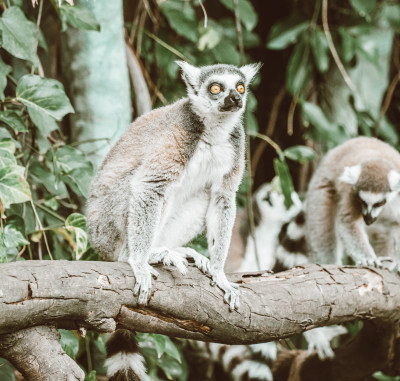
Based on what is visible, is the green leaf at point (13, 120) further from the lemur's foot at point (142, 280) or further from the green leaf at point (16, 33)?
the lemur's foot at point (142, 280)

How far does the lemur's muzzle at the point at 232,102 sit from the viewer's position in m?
3.11

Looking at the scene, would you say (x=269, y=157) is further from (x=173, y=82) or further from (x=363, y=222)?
(x=363, y=222)

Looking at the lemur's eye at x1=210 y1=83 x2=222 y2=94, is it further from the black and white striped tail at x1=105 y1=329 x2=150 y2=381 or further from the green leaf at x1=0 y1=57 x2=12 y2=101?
the black and white striped tail at x1=105 y1=329 x2=150 y2=381

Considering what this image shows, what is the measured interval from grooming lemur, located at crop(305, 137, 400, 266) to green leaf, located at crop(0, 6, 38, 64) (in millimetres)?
2420

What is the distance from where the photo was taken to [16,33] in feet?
10.5

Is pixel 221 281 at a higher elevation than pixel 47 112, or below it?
below

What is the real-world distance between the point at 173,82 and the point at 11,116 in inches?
92.5

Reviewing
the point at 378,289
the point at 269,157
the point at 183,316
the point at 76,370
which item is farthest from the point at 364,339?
the point at 269,157

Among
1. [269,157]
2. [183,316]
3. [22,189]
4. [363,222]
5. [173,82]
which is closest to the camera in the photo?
[183,316]

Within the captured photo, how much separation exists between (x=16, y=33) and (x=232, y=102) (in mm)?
1252

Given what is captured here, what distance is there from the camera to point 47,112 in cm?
320

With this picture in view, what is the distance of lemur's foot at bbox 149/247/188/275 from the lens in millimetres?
2749

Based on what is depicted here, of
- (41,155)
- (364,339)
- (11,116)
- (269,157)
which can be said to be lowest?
(364,339)

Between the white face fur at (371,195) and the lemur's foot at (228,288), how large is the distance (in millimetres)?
1690
